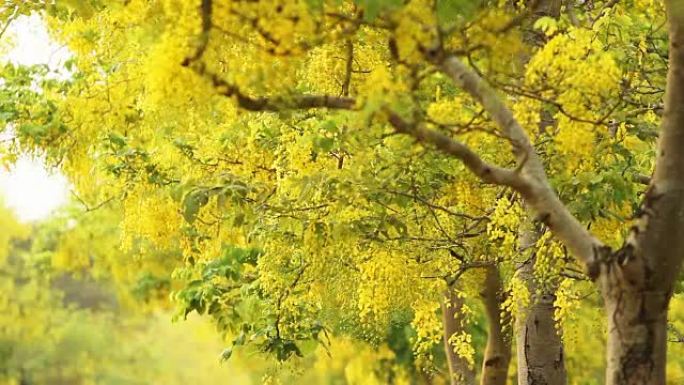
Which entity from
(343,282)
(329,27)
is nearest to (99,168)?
(343,282)

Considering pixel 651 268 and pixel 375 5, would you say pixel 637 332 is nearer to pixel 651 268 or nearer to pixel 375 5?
pixel 651 268

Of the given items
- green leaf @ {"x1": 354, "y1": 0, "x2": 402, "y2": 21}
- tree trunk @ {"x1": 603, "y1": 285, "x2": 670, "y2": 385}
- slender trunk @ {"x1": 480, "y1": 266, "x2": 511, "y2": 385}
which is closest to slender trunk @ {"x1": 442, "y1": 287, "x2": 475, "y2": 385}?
slender trunk @ {"x1": 480, "y1": 266, "x2": 511, "y2": 385}

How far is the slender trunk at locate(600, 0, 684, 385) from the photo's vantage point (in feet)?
14.7

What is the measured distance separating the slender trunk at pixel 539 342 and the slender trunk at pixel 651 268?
8.65 ft

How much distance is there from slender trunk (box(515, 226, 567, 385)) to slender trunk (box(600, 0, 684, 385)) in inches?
104

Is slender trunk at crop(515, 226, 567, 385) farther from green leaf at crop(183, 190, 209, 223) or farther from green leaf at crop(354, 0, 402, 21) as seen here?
green leaf at crop(354, 0, 402, 21)

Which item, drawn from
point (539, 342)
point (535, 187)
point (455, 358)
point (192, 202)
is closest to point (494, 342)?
point (455, 358)

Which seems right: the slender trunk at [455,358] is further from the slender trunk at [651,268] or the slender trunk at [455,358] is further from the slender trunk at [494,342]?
the slender trunk at [651,268]

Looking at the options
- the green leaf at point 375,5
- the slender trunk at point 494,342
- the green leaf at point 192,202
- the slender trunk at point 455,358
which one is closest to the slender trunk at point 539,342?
the slender trunk at point 494,342

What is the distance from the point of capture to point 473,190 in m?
6.84

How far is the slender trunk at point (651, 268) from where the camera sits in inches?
177

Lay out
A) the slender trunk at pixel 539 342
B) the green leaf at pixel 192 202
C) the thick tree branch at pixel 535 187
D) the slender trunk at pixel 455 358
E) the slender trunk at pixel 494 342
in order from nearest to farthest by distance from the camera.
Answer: the thick tree branch at pixel 535 187, the green leaf at pixel 192 202, the slender trunk at pixel 539 342, the slender trunk at pixel 494 342, the slender trunk at pixel 455 358

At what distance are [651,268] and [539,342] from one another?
2881 millimetres

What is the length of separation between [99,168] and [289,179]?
286 centimetres
